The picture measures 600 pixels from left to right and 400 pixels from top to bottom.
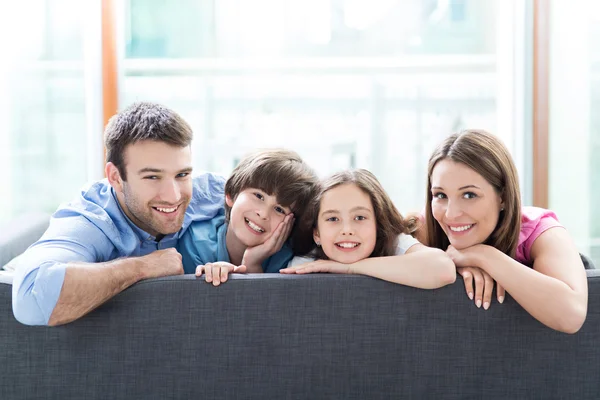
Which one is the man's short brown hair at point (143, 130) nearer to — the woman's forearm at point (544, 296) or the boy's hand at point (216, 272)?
the boy's hand at point (216, 272)

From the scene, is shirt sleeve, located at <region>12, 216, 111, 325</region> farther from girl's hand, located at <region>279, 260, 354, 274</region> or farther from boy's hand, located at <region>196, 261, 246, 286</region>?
girl's hand, located at <region>279, 260, 354, 274</region>

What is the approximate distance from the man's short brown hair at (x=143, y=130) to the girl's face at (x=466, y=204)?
765mm

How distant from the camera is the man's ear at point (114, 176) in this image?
2.09 meters

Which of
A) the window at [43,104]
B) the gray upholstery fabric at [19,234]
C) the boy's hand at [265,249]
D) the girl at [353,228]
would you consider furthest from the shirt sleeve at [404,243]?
the window at [43,104]

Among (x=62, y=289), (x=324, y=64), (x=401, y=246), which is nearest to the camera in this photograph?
(x=62, y=289)

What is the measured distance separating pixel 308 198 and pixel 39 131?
228cm

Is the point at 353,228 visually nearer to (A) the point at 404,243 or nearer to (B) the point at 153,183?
(A) the point at 404,243

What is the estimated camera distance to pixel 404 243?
2.04m

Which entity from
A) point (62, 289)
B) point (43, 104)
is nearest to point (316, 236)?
point (62, 289)

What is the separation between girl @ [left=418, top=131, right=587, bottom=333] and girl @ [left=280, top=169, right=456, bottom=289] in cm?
11

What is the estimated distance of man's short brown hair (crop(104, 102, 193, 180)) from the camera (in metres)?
2.06

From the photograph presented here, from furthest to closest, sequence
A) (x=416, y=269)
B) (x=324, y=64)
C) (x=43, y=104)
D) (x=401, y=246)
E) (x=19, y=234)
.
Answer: (x=324, y=64)
(x=43, y=104)
(x=19, y=234)
(x=401, y=246)
(x=416, y=269)

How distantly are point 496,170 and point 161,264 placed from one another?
3.11 ft

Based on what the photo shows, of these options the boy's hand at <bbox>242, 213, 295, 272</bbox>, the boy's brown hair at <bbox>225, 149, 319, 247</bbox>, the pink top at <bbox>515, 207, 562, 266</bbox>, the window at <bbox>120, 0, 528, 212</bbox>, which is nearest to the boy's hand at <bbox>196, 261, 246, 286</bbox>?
the boy's hand at <bbox>242, 213, 295, 272</bbox>
